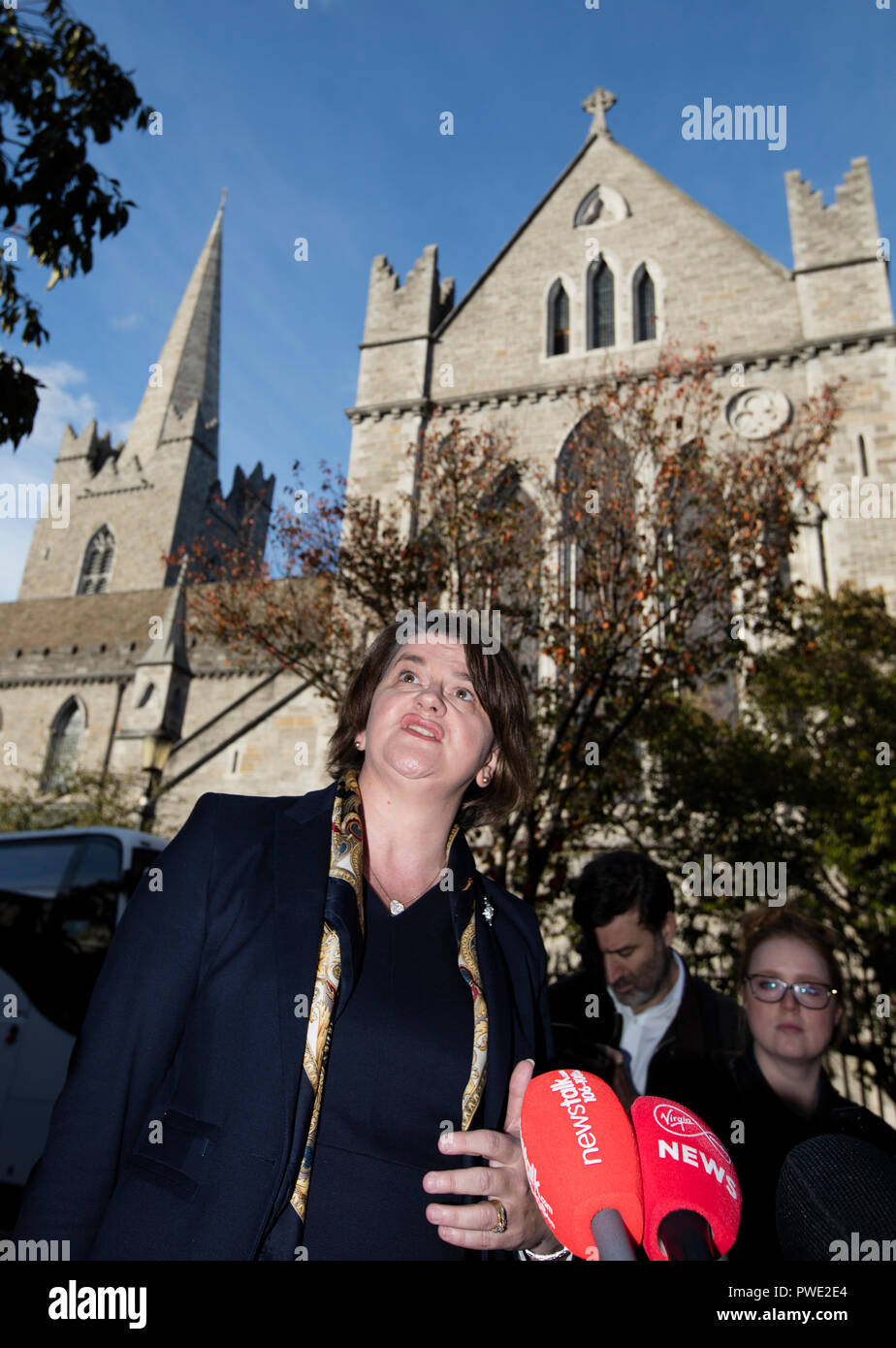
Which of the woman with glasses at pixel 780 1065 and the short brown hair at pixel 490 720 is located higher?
the short brown hair at pixel 490 720

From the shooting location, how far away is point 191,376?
163 ft

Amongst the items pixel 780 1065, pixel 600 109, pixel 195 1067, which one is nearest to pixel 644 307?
pixel 600 109

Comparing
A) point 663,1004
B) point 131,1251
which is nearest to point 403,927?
point 131,1251

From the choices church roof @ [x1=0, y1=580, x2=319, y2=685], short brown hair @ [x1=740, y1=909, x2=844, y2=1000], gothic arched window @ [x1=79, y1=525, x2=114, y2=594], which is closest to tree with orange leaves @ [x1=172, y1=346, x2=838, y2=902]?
short brown hair @ [x1=740, y1=909, x2=844, y2=1000]

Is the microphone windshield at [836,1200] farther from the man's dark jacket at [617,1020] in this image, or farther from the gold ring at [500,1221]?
the man's dark jacket at [617,1020]

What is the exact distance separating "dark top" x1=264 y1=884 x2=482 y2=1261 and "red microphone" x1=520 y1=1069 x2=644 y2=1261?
0.27m

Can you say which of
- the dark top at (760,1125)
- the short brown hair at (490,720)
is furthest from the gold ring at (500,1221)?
the short brown hair at (490,720)

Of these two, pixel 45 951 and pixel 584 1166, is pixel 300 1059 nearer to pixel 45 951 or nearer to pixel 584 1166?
pixel 584 1166

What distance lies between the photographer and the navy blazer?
1483 mm

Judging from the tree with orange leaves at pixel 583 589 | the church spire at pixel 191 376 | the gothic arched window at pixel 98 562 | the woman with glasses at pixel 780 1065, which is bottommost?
the woman with glasses at pixel 780 1065

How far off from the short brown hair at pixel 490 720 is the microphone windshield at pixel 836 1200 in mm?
1402

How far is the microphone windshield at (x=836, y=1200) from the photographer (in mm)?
1159

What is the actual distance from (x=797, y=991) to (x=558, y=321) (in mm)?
18196
